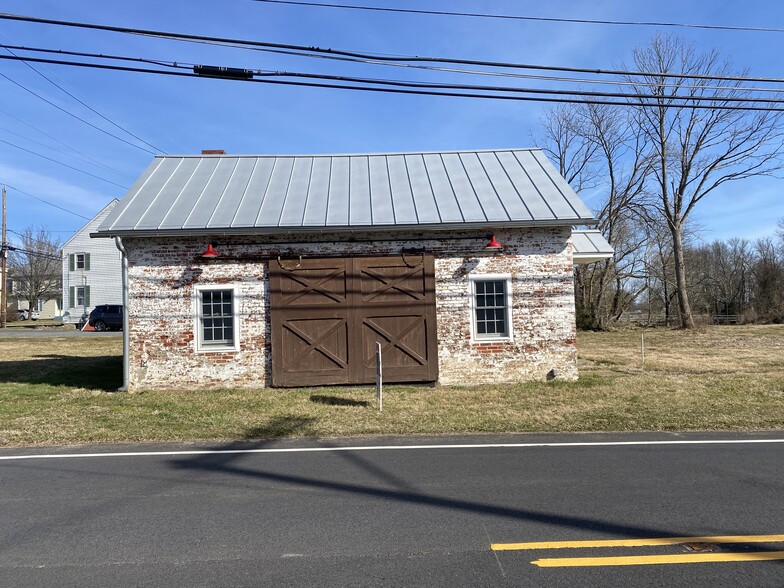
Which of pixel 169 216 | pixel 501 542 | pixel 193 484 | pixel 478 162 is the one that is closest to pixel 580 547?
pixel 501 542

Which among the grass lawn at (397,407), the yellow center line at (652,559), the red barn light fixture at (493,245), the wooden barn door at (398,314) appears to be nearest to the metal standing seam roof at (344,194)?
the red barn light fixture at (493,245)

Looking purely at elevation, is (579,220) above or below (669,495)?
above

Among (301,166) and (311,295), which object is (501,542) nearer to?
(311,295)

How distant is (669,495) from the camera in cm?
547

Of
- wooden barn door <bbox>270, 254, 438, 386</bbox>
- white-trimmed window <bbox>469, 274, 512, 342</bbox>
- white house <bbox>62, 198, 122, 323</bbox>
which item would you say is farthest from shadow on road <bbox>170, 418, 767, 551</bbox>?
white house <bbox>62, 198, 122, 323</bbox>

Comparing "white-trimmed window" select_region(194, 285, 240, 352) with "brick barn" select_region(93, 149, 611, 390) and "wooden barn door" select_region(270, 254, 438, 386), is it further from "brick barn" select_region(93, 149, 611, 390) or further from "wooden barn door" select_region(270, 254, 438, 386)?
"wooden barn door" select_region(270, 254, 438, 386)

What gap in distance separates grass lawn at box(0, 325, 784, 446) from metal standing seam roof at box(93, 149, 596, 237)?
374 centimetres

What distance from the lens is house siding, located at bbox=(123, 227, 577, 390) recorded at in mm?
12805

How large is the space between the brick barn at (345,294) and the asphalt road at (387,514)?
510 cm

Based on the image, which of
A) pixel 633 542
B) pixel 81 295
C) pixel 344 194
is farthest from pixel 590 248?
pixel 81 295

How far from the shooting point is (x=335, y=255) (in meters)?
13.0

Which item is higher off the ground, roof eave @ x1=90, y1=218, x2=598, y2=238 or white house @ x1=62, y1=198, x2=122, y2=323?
white house @ x1=62, y1=198, x2=122, y2=323

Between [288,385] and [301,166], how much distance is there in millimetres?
6678

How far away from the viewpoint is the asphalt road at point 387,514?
3.88m
